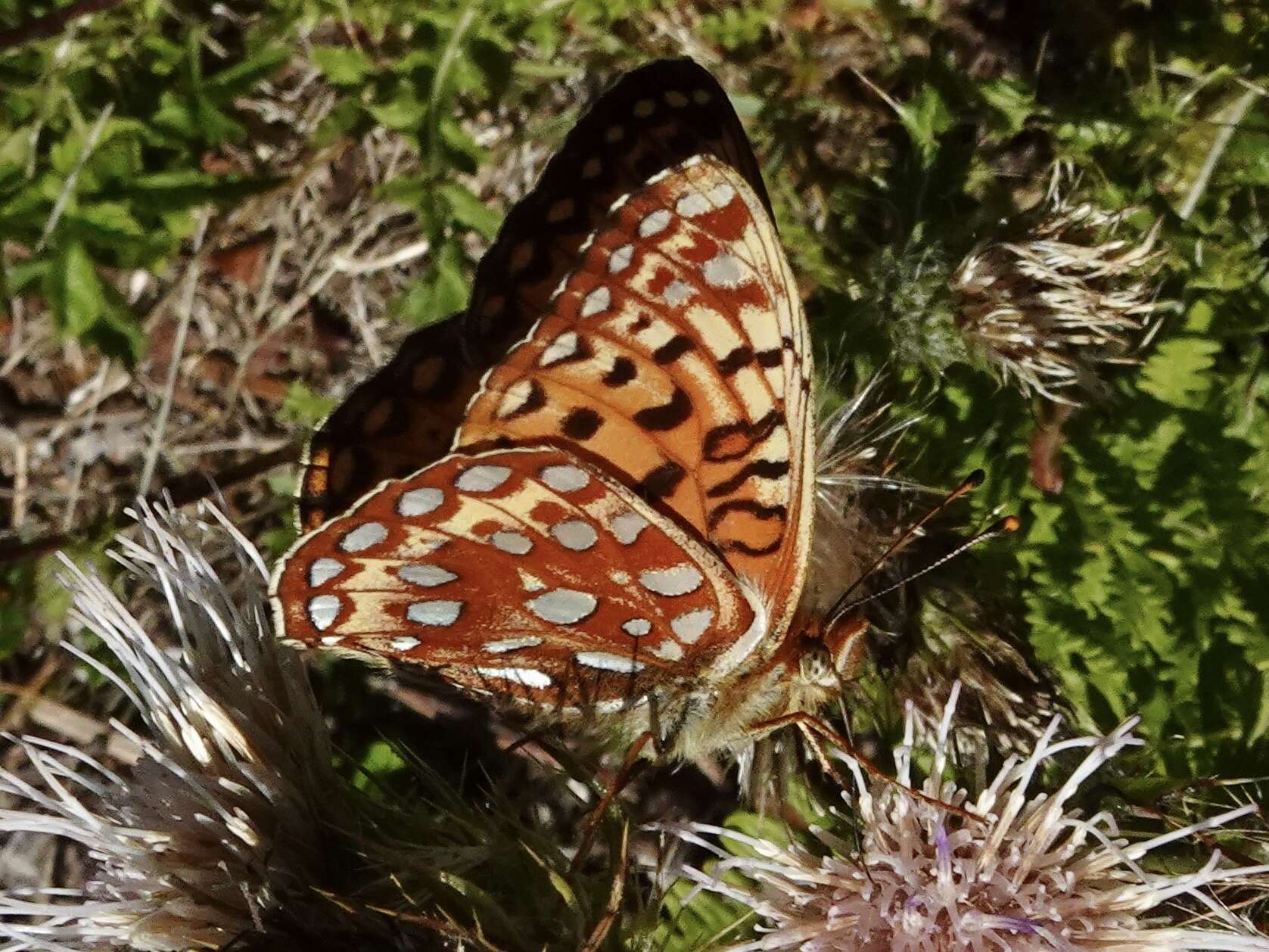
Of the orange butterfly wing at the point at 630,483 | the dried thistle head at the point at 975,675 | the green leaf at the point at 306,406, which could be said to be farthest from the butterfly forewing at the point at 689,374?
the green leaf at the point at 306,406

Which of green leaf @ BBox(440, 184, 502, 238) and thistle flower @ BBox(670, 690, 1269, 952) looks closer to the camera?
thistle flower @ BBox(670, 690, 1269, 952)

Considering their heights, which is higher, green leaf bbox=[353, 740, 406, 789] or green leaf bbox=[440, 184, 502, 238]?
green leaf bbox=[440, 184, 502, 238]

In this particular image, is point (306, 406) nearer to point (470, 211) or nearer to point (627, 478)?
point (470, 211)

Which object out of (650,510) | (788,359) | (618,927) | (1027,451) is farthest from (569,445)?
(1027,451)

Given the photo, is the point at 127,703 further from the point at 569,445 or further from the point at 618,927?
the point at 569,445

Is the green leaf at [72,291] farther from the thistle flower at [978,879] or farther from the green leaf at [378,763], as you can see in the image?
the thistle flower at [978,879]

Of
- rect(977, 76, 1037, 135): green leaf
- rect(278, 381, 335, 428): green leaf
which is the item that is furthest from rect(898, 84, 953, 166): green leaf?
rect(278, 381, 335, 428): green leaf

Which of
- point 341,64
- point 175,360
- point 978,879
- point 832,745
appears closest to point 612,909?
point 832,745

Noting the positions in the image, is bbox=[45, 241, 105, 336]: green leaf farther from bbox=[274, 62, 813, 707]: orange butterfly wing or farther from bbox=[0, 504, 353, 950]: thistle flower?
bbox=[274, 62, 813, 707]: orange butterfly wing
